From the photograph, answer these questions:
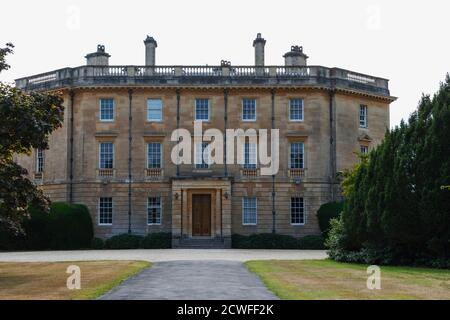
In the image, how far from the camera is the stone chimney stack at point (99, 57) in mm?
47812

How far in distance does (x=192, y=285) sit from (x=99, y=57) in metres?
33.4

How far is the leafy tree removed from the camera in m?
19.9

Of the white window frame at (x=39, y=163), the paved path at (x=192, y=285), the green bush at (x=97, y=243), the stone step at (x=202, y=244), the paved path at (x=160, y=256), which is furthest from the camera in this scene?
the white window frame at (x=39, y=163)

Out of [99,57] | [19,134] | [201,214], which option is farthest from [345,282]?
[99,57]

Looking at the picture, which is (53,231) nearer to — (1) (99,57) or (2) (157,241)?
(2) (157,241)

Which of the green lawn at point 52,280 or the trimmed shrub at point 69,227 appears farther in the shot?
the trimmed shrub at point 69,227

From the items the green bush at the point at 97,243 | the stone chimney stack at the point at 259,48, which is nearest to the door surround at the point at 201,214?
the green bush at the point at 97,243

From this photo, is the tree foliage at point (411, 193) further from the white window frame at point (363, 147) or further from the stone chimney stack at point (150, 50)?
the stone chimney stack at point (150, 50)

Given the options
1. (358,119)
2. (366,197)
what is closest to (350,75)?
(358,119)

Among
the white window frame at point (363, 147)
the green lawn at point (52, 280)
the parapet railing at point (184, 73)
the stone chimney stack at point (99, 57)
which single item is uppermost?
the stone chimney stack at point (99, 57)

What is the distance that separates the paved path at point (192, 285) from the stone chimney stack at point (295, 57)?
26364 millimetres
